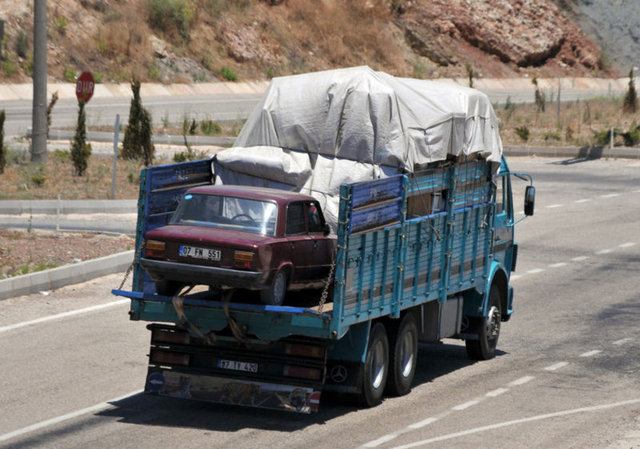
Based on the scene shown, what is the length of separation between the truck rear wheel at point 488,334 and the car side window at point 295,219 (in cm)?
380

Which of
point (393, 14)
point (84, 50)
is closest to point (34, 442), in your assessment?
point (84, 50)

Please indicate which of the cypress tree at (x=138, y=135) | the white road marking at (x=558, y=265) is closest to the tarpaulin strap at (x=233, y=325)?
the white road marking at (x=558, y=265)

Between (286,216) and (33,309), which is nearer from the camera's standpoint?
(286,216)

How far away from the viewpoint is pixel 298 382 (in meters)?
11.5

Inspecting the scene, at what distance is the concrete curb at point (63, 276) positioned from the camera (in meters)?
17.7

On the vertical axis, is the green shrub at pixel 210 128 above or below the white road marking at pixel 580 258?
above

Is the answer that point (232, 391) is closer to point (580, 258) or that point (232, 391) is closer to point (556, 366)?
point (556, 366)

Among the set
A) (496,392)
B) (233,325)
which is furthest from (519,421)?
(233,325)

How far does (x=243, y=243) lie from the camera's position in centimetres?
1118

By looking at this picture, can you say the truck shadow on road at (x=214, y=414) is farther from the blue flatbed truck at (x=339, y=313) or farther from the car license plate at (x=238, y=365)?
the car license plate at (x=238, y=365)

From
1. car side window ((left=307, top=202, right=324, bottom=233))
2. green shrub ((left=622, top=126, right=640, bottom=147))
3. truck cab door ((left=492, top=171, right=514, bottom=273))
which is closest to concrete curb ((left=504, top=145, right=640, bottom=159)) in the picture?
green shrub ((left=622, top=126, right=640, bottom=147))

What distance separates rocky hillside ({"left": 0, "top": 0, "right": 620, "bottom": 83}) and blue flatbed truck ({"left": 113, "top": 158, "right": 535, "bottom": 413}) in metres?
42.0

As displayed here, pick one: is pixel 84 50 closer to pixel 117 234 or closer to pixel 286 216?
pixel 117 234

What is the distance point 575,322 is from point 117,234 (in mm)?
9176
